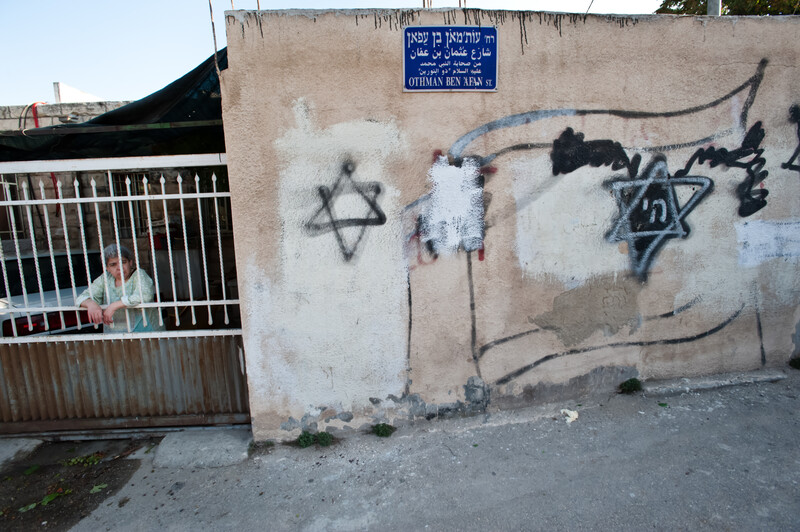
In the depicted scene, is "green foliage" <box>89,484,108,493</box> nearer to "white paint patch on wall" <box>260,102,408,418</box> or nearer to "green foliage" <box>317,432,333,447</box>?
"white paint patch on wall" <box>260,102,408,418</box>

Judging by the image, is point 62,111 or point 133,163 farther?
point 62,111

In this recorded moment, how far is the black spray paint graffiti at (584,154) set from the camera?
3.04 metres

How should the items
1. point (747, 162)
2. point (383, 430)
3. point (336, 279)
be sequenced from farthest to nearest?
point (747, 162), point (383, 430), point (336, 279)

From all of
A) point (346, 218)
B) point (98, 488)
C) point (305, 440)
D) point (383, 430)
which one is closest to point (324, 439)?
point (305, 440)

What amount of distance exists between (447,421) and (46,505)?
2466 millimetres

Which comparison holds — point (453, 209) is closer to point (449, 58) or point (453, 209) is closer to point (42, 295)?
point (449, 58)

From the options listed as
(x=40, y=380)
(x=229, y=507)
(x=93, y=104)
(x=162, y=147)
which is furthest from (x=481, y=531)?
(x=93, y=104)

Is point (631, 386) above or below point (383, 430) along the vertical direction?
above

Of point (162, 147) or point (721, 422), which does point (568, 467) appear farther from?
point (162, 147)

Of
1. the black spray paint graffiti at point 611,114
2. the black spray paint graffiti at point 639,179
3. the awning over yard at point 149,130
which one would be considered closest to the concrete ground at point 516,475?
the black spray paint graffiti at point 639,179

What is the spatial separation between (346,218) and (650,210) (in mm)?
2161

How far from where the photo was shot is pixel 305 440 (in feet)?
9.75

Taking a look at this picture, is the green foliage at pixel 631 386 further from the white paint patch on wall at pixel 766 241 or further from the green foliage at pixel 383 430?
the green foliage at pixel 383 430

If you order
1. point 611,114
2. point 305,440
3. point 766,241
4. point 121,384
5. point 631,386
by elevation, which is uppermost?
point 611,114
